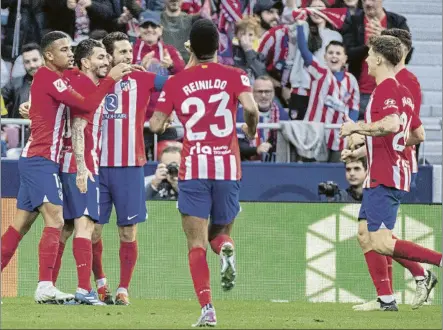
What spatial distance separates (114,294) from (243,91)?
422 centimetres

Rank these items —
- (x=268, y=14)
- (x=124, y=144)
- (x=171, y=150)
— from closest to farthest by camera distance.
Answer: (x=124, y=144) < (x=171, y=150) < (x=268, y=14)

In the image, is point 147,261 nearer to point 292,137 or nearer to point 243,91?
point 292,137

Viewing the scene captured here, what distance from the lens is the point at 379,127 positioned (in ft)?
32.8

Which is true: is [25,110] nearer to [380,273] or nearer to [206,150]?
[206,150]

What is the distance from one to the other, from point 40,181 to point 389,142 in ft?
9.01

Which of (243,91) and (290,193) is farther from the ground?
(243,91)

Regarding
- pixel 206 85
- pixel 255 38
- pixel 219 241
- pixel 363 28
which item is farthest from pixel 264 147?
pixel 206 85

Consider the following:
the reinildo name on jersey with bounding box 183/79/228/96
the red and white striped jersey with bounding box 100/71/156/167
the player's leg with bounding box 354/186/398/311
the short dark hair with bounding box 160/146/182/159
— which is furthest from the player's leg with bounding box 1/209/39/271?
the short dark hair with bounding box 160/146/182/159

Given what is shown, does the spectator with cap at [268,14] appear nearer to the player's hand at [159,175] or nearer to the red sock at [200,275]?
the player's hand at [159,175]

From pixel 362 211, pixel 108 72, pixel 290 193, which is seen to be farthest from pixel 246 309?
pixel 290 193

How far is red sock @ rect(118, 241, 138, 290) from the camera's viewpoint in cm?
1150

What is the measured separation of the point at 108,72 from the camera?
11.3 meters

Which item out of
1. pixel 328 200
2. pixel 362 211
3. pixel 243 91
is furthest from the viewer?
pixel 328 200

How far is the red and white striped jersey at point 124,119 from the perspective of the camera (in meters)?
11.3
